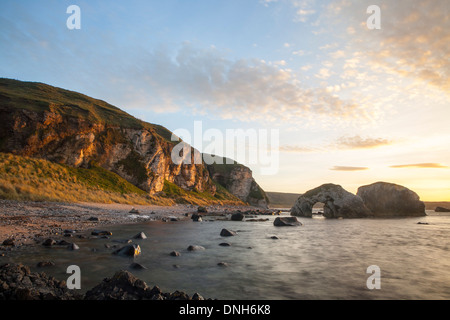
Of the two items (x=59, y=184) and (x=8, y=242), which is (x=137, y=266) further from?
(x=59, y=184)

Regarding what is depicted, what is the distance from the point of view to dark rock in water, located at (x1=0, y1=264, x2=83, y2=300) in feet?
19.2

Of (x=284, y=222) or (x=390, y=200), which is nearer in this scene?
(x=284, y=222)

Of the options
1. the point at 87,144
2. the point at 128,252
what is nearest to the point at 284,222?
the point at 128,252

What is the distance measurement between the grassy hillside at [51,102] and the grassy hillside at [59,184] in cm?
1553

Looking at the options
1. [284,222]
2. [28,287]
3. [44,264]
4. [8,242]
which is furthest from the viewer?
[284,222]

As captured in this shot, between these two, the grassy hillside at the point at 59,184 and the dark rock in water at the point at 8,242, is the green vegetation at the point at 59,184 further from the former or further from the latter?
the dark rock in water at the point at 8,242

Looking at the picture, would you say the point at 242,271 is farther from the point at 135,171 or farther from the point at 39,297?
the point at 135,171

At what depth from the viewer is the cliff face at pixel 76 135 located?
52875mm

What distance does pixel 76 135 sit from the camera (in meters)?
62.5

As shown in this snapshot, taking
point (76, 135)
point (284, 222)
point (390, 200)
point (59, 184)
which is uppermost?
point (76, 135)

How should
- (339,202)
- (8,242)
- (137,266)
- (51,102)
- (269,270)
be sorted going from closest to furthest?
1. (137,266)
2. (269,270)
3. (8,242)
4. (339,202)
5. (51,102)

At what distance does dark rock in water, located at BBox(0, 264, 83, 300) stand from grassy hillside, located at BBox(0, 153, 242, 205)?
31148 mm

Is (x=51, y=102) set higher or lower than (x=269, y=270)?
higher

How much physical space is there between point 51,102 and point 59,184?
104ft
